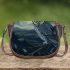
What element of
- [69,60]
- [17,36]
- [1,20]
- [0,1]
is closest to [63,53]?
[69,60]

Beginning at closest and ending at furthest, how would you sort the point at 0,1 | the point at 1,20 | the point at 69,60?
the point at 69,60 < the point at 1,20 < the point at 0,1

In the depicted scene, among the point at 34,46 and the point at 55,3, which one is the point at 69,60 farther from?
the point at 55,3

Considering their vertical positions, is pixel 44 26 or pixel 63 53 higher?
pixel 44 26

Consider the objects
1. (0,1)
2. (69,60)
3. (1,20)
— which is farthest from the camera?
(0,1)

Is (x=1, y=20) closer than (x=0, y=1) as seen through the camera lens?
Yes
